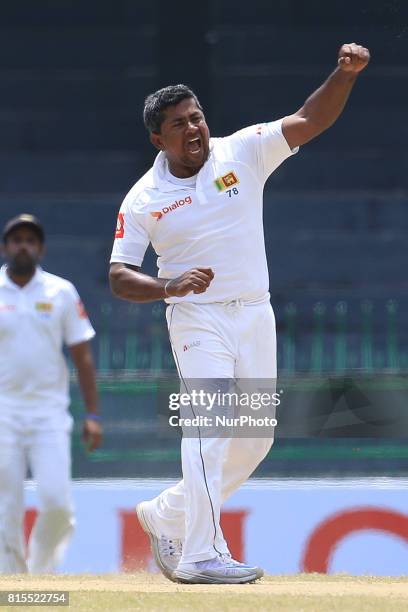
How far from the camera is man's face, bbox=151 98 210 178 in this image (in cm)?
451

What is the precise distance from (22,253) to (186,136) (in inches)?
42.5

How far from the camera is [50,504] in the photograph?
507 cm

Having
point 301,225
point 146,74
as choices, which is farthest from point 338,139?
point 146,74

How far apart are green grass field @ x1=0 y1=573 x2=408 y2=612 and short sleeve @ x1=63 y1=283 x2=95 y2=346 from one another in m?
0.91

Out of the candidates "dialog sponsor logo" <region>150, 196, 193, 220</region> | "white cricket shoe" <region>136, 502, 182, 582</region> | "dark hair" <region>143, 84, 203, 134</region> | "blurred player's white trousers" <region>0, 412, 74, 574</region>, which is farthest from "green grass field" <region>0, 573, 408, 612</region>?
"dark hair" <region>143, 84, 203, 134</region>

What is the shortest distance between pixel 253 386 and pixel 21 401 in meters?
1.03

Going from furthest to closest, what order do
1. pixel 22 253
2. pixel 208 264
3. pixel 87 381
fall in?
pixel 22 253
pixel 87 381
pixel 208 264

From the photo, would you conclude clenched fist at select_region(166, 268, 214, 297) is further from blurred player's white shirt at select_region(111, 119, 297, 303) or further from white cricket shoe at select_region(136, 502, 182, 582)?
white cricket shoe at select_region(136, 502, 182, 582)

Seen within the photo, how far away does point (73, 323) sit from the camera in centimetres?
520

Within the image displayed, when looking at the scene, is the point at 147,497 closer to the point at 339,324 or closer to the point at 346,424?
the point at 346,424

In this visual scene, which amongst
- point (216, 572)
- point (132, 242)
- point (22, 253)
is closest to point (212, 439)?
point (216, 572)

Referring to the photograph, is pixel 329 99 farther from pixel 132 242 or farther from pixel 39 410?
pixel 39 410

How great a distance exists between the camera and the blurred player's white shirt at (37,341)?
515 cm

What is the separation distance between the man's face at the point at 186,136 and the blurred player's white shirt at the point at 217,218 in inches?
1.6
